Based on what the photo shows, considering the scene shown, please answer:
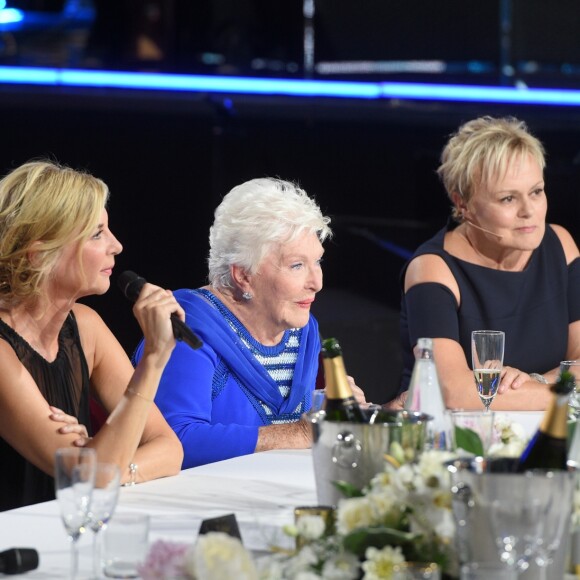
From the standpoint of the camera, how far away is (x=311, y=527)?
4.46ft

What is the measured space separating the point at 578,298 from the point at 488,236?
384 mm

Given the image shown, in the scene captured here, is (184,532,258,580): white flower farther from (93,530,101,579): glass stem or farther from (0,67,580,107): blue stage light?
(0,67,580,107): blue stage light

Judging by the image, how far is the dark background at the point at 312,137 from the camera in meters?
5.20

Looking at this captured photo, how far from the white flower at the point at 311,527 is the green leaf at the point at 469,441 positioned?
270 mm

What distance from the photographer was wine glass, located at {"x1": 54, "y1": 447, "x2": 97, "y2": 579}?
1487mm

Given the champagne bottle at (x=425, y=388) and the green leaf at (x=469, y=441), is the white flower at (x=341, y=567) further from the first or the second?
the champagne bottle at (x=425, y=388)

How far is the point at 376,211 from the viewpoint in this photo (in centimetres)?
584

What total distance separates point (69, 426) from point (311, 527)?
112 centimetres

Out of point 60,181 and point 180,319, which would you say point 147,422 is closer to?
point 180,319

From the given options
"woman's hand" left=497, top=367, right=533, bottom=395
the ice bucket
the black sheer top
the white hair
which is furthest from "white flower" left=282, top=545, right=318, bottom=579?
"woman's hand" left=497, top=367, right=533, bottom=395

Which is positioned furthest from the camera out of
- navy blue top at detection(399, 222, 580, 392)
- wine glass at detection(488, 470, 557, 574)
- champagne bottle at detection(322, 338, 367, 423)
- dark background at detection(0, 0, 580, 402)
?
dark background at detection(0, 0, 580, 402)

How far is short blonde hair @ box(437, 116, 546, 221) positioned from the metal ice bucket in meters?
2.37

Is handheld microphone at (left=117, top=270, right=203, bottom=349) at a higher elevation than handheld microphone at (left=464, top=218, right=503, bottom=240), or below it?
below

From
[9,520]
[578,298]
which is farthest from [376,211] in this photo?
[9,520]
